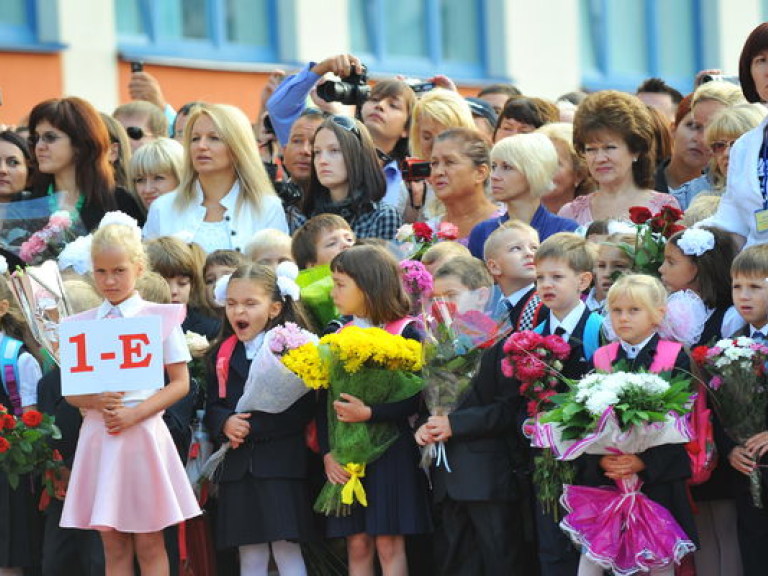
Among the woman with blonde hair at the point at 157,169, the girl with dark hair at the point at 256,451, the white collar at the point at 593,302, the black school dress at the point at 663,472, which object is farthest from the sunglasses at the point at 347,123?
the black school dress at the point at 663,472

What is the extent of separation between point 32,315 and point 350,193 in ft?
6.81

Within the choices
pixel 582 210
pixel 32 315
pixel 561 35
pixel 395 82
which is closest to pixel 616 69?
pixel 561 35

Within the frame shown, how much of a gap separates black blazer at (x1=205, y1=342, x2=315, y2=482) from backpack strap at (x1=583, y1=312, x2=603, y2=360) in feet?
4.44

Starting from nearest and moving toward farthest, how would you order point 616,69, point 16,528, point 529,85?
point 16,528
point 529,85
point 616,69

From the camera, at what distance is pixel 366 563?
7629 mm

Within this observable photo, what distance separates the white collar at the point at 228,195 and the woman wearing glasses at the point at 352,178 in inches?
20.0

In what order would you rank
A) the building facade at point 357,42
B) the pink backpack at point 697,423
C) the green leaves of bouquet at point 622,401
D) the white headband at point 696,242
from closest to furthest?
1. the green leaves of bouquet at point 622,401
2. the pink backpack at point 697,423
3. the white headband at point 696,242
4. the building facade at point 357,42

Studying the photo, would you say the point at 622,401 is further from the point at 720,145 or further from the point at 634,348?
the point at 720,145

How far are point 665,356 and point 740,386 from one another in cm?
33

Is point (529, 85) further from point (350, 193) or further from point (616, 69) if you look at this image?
point (350, 193)

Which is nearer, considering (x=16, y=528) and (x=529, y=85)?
(x=16, y=528)

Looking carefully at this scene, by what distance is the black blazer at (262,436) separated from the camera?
7.77m

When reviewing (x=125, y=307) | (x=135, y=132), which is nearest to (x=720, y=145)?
(x=125, y=307)

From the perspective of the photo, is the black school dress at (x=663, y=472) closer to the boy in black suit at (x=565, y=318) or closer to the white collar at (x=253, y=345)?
the boy in black suit at (x=565, y=318)
